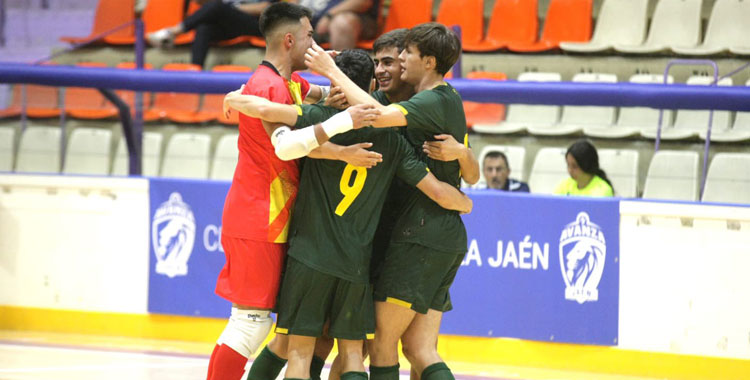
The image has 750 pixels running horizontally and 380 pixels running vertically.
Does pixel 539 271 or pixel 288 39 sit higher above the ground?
pixel 288 39

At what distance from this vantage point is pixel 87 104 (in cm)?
693

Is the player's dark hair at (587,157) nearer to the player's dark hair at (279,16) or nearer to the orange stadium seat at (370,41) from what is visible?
the player's dark hair at (279,16)

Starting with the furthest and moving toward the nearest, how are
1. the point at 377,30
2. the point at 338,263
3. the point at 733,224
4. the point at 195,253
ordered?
the point at 377,30, the point at 195,253, the point at 733,224, the point at 338,263

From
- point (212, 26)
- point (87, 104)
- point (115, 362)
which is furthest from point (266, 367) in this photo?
point (212, 26)

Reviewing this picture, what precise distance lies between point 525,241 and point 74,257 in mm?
3260

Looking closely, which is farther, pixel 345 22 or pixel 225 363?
pixel 345 22

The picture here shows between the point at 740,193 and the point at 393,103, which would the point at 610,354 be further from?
the point at 393,103

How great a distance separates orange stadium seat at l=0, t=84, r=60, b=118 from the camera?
6.91m

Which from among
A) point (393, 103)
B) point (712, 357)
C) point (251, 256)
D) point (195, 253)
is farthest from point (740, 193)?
point (195, 253)

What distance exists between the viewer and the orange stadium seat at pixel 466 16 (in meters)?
9.98

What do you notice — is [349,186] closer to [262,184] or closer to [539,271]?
[262,184]

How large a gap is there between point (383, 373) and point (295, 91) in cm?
129

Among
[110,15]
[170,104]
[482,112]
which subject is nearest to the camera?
[482,112]

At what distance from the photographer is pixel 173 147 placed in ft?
22.1
